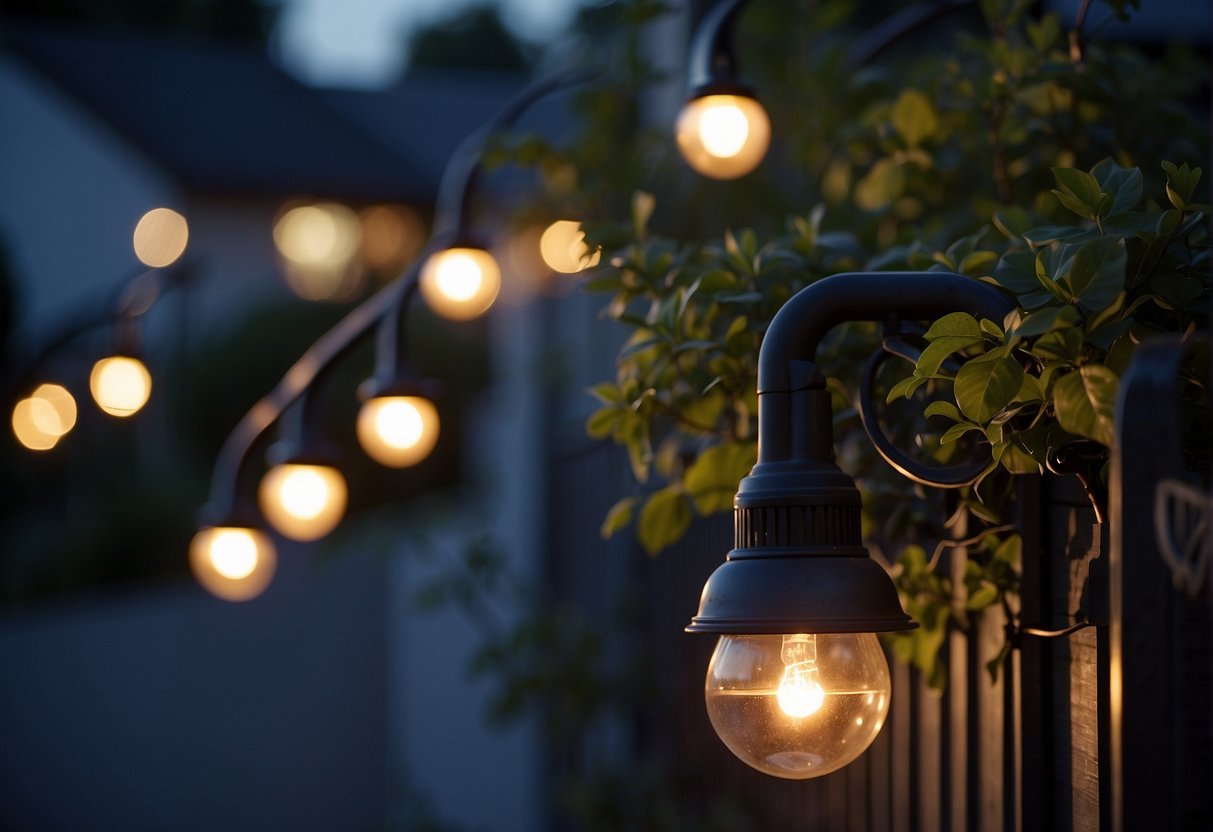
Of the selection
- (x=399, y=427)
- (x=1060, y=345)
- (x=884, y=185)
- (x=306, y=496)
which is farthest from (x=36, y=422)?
(x=1060, y=345)

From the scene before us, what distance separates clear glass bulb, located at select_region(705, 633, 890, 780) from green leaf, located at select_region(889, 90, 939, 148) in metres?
1.72

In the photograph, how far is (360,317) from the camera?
4434 millimetres

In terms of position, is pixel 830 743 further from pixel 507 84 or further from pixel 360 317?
pixel 507 84

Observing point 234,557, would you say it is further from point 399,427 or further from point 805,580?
point 805,580

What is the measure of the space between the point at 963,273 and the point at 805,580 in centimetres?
70

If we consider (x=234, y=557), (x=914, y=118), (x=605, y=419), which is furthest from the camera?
(x=234, y=557)

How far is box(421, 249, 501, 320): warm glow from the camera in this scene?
4.48m

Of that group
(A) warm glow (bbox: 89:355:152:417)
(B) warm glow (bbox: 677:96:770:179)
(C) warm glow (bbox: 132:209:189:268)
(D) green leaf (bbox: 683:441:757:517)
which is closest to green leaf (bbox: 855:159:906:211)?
(B) warm glow (bbox: 677:96:770:179)

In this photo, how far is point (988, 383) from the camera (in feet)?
5.46

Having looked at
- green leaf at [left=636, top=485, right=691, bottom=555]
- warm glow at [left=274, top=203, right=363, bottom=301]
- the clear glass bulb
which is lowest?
the clear glass bulb

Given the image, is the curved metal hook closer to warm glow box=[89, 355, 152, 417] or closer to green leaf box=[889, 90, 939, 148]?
green leaf box=[889, 90, 939, 148]

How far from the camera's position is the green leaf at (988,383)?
5.45 feet

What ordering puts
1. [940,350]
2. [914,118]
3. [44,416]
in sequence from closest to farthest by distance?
[940,350] → [914,118] → [44,416]

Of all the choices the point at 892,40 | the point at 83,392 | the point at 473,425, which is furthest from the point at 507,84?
the point at 892,40
